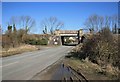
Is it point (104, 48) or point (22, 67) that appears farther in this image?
point (104, 48)

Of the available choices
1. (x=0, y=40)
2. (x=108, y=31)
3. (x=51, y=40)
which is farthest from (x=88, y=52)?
(x=51, y=40)

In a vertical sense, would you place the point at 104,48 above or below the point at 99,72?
above

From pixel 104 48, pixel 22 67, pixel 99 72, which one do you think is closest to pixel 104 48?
pixel 104 48

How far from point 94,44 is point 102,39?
1.38 meters

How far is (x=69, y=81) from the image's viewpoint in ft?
47.3

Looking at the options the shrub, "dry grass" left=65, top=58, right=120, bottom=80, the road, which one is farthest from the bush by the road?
the road

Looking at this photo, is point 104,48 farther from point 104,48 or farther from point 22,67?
point 22,67

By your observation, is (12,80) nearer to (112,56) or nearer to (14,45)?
(112,56)

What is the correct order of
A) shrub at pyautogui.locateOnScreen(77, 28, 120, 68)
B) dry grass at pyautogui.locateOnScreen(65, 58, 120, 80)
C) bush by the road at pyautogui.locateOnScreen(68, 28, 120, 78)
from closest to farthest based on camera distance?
dry grass at pyautogui.locateOnScreen(65, 58, 120, 80) < bush by the road at pyautogui.locateOnScreen(68, 28, 120, 78) < shrub at pyautogui.locateOnScreen(77, 28, 120, 68)

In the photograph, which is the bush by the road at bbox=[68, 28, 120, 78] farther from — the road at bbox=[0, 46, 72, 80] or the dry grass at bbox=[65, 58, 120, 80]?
the road at bbox=[0, 46, 72, 80]

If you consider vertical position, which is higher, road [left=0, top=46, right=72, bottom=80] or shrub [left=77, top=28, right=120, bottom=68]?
shrub [left=77, top=28, right=120, bottom=68]

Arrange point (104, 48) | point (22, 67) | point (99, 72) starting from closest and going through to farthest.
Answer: point (99, 72) < point (22, 67) < point (104, 48)

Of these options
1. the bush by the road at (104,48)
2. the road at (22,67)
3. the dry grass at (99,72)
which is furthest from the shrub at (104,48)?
the road at (22,67)

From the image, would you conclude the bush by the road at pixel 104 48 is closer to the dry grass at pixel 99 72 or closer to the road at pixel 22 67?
the dry grass at pixel 99 72
